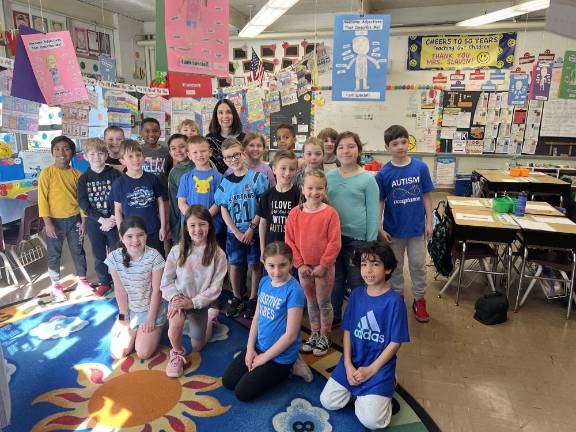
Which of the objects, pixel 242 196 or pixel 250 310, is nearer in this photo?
pixel 242 196

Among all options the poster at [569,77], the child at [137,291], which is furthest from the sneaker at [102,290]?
the poster at [569,77]

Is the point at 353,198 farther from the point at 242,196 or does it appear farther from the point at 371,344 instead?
the point at 371,344

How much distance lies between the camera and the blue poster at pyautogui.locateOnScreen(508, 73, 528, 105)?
6184mm

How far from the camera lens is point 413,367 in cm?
244

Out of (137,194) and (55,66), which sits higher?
(55,66)

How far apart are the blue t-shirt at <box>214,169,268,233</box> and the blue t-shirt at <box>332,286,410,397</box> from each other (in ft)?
3.53

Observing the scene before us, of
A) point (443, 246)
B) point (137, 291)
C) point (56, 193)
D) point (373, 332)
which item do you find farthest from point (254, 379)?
point (56, 193)

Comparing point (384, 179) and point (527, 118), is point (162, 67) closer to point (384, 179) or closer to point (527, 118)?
point (384, 179)

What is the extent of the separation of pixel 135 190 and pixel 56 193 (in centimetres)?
78

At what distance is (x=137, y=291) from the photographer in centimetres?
255

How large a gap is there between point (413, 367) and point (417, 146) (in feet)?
18.6

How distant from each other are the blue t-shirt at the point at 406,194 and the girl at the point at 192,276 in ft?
4.01

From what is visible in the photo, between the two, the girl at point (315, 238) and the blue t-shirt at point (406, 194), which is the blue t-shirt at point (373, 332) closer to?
the girl at point (315, 238)

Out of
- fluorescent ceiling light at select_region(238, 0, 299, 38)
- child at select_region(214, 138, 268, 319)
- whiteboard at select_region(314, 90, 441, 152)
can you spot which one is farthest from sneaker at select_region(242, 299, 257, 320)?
whiteboard at select_region(314, 90, 441, 152)
